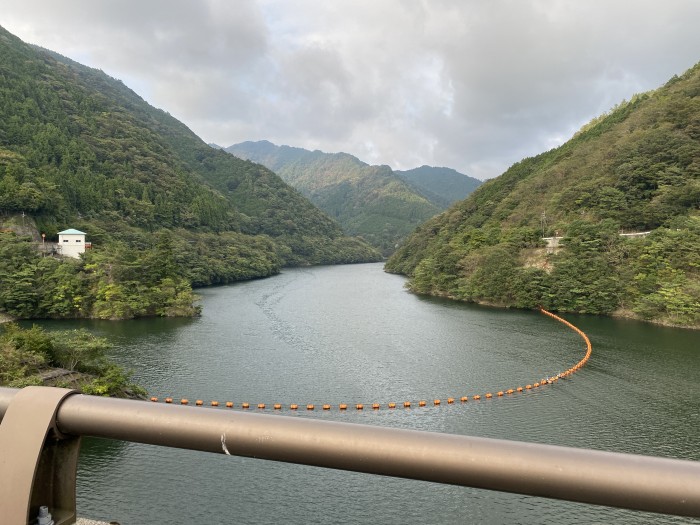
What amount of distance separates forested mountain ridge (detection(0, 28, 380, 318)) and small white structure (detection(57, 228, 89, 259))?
2570mm

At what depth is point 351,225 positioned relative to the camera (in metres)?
147

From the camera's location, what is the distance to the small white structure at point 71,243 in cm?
3916

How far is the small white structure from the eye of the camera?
128ft

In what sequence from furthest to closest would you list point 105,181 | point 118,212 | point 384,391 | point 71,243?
point 105,181 → point 118,212 → point 71,243 → point 384,391

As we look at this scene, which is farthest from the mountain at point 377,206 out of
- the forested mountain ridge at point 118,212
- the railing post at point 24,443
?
the railing post at point 24,443

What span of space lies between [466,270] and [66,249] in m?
34.9

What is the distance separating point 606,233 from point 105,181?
181ft

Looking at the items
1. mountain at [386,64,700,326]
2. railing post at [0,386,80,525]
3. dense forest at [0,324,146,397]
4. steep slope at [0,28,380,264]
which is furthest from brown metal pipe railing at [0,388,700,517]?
steep slope at [0,28,380,264]

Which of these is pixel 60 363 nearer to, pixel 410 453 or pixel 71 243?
pixel 410 453

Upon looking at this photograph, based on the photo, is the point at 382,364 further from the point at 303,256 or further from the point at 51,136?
the point at 303,256

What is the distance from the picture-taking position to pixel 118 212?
56406 millimetres

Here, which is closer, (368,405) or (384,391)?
(368,405)

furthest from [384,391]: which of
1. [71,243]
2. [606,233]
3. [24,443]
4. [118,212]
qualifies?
[118,212]

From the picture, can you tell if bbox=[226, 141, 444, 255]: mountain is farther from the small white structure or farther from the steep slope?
the small white structure
